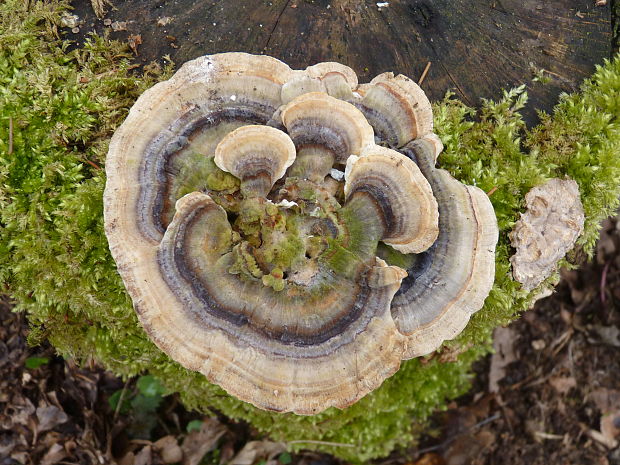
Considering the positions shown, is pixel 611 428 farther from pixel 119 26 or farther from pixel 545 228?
pixel 119 26

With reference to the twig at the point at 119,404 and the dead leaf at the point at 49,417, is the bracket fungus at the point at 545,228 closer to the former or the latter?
the twig at the point at 119,404

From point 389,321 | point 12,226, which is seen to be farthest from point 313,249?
point 12,226

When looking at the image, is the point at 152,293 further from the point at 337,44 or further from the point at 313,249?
the point at 337,44

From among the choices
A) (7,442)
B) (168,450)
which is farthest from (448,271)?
(7,442)

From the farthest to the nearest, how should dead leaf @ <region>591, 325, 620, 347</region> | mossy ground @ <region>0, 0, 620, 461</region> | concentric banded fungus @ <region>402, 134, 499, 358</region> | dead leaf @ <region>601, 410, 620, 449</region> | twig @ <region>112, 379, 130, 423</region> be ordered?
dead leaf @ <region>591, 325, 620, 347</region> → dead leaf @ <region>601, 410, 620, 449</region> → twig @ <region>112, 379, 130, 423</region> → mossy ground @ <region>0, 0, 620, 461</region> → concentric banded fungus @ <region>402, 134, 499, 358</region>

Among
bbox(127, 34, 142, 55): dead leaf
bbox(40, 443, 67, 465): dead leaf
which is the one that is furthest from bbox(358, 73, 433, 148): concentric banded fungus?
bbox(40, 443, 67, 465): dead leaf

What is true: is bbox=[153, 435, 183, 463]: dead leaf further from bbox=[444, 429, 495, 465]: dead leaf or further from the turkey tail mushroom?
the turkey tail mushroom
